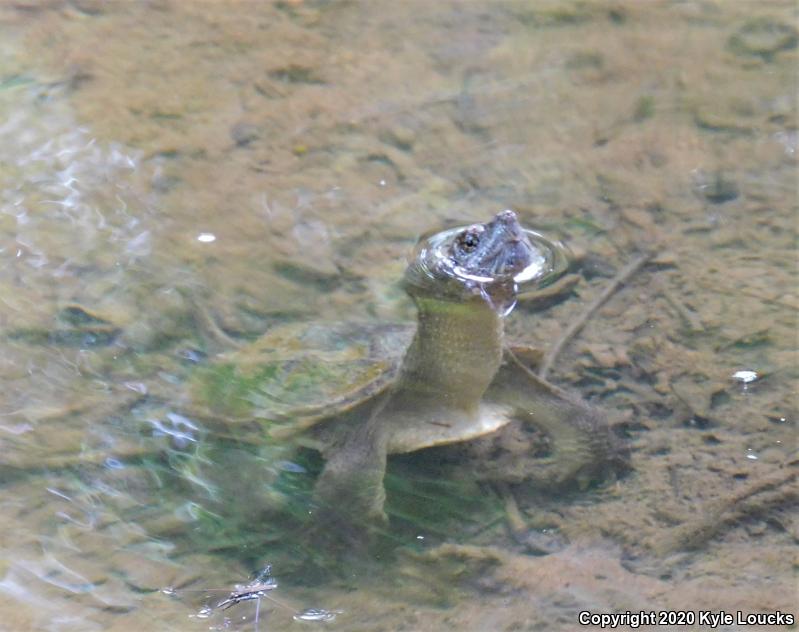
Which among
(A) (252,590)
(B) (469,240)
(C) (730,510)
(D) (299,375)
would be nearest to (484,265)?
(B) (469,240)

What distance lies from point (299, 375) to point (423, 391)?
1.25 feet

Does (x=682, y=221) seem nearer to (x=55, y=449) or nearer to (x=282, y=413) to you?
(x=282, y=413)

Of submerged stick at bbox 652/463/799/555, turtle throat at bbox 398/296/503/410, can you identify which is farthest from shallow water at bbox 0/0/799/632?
turtle throat at bbox 398/296/503/410

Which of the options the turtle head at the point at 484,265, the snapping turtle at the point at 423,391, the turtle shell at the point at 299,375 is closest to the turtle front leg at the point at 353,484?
the snapping turtle at the point at 423,391

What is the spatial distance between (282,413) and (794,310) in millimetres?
1650

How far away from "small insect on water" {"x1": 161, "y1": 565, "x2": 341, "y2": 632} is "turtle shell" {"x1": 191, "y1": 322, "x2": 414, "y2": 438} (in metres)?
0.53

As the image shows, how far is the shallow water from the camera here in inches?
91.7

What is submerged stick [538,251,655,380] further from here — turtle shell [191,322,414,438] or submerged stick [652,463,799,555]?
submerged stick [652,463,799,555]

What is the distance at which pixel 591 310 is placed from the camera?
307 centimetres

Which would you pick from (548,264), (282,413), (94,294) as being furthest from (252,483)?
(548,264)

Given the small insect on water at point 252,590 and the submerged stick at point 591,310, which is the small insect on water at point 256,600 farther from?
the submerged stick at point 591,310

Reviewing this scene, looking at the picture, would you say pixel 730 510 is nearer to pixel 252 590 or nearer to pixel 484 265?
pixel 484 265

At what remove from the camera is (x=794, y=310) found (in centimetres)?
296

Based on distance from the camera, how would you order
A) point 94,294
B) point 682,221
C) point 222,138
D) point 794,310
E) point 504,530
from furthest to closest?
point 222,138
point 682,221
point 94,294
point 794,310
point 504,530
